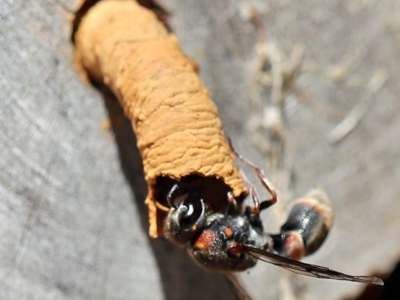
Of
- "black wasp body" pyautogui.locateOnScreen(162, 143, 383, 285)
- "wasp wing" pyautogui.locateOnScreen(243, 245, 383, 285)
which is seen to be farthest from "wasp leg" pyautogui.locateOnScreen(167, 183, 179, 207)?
"wasp wing" pyautogui.locateOnScreen(243, 245, 383, 285)

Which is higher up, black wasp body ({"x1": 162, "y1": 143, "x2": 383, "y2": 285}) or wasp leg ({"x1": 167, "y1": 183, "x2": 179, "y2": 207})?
wasp leg ({"x1": 167, "y1": 183, "x2": 179, "y2": 207})

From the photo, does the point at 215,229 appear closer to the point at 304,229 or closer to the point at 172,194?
the point at 172,194

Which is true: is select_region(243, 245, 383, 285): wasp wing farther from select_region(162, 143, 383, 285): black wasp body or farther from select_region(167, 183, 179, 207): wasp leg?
select_region(167, 183, 179, 207): wasp leg

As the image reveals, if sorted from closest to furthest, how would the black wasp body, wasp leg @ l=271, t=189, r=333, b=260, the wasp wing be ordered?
the wasp wing < the black wasp body < wasp leg @ l=271, t=189, r=333, b=260

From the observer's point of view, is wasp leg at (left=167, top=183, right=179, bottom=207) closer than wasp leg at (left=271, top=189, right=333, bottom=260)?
Yes

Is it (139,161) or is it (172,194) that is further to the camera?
(139,161)

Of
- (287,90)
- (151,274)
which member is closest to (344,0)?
(287,90)

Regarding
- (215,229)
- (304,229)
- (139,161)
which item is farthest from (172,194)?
(304,229)
